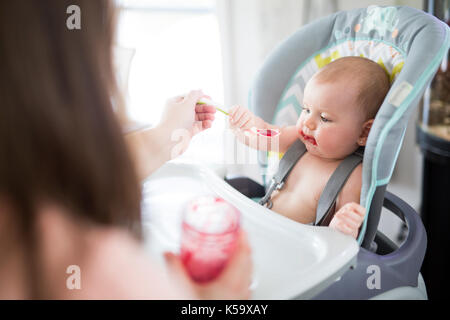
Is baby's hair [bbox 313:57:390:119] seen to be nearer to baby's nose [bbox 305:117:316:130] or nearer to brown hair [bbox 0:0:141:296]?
baby's nose [bbox 305:117:316:130]

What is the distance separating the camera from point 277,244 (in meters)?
0.45

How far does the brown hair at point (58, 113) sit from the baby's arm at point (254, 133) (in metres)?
0.27

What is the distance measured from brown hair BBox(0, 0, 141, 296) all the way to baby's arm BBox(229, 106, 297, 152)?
0.27 m

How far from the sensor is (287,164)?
1.96 ft

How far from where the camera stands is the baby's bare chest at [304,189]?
548 millimetres

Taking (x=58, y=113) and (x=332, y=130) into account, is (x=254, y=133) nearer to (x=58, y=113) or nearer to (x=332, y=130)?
(x=332, y=130)

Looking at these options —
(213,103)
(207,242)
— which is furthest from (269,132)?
(207,242)

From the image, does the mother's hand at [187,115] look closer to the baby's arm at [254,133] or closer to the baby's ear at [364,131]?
the baby's arm at [254,133]

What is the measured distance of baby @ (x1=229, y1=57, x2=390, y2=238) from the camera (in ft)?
1.66

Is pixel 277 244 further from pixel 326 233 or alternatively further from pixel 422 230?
pixel 422 230

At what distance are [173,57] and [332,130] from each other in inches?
12.5

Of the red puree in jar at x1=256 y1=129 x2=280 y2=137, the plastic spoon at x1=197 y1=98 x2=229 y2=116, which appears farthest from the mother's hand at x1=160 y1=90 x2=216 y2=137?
the red puree in jar at x1=256 y1=129 x2=280 y2=137

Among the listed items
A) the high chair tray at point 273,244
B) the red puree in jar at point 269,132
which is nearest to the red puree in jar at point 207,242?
the high chair tray at point 273,244

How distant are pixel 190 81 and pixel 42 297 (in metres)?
0.43
